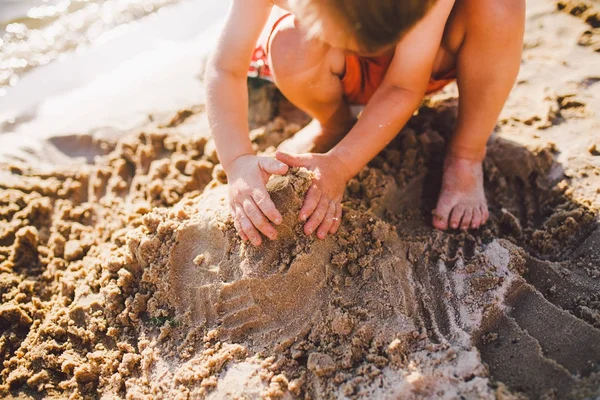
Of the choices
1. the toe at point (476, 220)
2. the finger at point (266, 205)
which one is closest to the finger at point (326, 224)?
the finger at point (266, 205)

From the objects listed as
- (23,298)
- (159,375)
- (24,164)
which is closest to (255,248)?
(159,375)

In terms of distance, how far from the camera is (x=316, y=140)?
6.59ft

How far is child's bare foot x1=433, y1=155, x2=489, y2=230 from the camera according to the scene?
175 centimetres

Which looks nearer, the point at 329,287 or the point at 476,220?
the point at 329,287

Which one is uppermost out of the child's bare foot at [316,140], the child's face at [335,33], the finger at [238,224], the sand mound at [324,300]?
the child's face at [335,33]

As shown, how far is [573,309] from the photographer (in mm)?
1415

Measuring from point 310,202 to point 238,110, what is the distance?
0.48 meters

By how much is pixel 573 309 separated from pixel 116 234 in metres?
1.64

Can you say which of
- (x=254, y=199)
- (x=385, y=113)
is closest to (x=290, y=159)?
(x=254, y=199)

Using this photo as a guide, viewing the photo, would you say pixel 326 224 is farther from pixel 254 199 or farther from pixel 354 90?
pixel 354 90

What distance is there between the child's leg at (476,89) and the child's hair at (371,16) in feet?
1.62

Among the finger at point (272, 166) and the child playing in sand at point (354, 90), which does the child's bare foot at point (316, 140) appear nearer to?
the child playing in sand at point (354, 90)

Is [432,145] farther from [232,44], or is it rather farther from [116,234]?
[116,234]

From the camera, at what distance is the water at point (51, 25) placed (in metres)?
3.08
